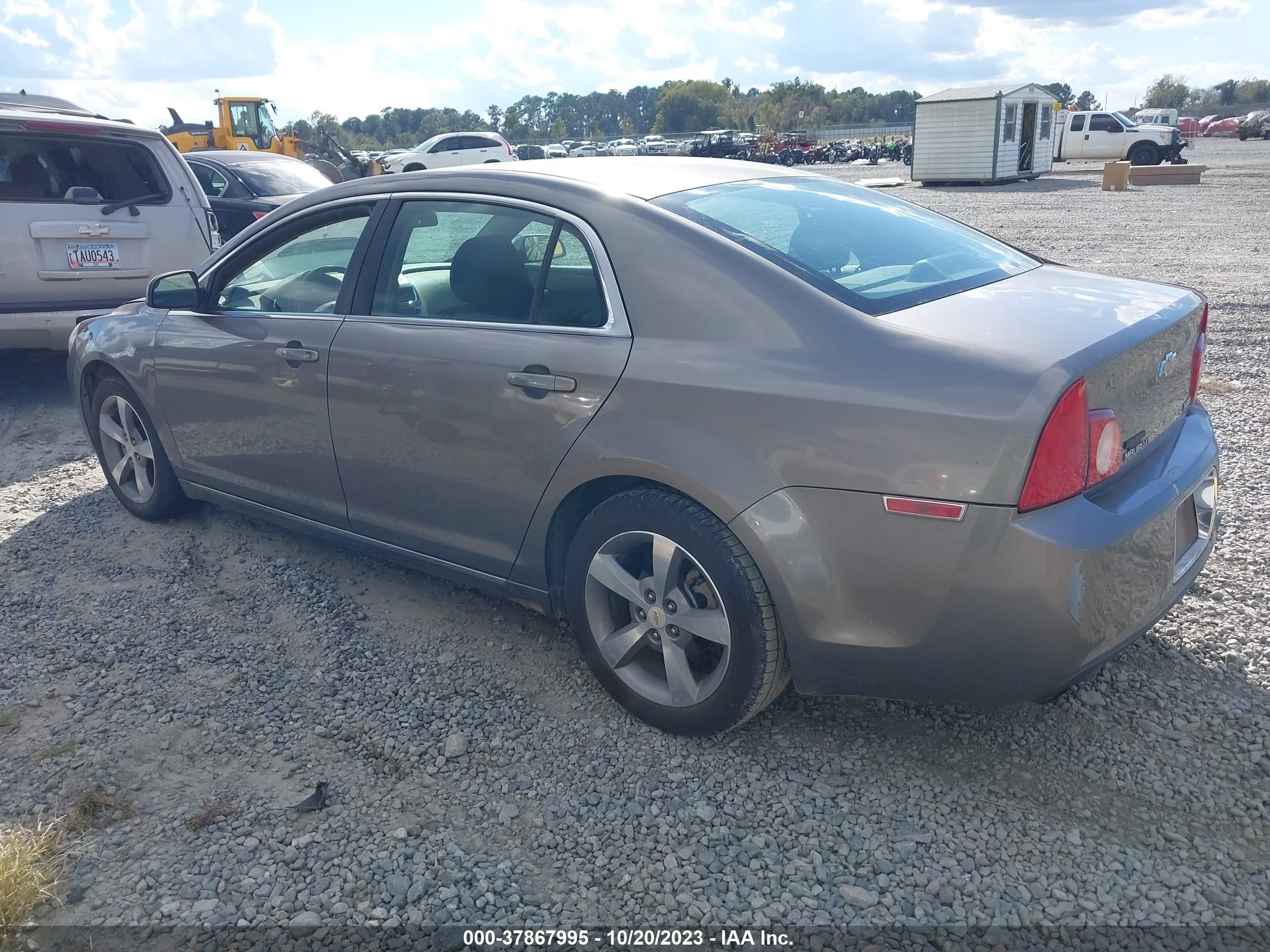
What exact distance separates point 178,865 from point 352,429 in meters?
1.58

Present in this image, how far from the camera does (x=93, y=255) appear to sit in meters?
6.55

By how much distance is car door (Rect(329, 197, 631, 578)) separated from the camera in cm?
304

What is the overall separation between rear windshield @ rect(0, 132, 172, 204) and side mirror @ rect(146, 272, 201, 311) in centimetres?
280

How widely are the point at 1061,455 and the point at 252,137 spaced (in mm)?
27329

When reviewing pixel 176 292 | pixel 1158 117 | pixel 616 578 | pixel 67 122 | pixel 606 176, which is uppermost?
pixel 67 122

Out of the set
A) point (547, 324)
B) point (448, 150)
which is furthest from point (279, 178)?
point (448, 150)

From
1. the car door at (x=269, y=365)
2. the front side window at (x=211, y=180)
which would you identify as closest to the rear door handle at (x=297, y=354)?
the car door at (x=269, y=365)

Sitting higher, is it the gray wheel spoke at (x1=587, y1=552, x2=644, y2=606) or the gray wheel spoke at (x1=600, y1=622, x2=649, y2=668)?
the gray wheel spoke at (x1=587, y1=552, x2=644, y2=606)

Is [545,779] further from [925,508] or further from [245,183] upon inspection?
[245,183]

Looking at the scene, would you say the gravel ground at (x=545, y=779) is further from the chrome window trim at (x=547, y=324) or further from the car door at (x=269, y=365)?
the chrome window trim at (x=547, y=324)

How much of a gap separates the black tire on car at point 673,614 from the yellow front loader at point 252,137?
22.7 metres

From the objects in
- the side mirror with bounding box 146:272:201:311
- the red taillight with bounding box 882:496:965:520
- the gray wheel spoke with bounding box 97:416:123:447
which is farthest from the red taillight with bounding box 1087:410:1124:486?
the gray wheel spoke with bounding box 97:416:123:447

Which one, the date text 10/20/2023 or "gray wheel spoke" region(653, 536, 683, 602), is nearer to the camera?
the date text 10/20/2023

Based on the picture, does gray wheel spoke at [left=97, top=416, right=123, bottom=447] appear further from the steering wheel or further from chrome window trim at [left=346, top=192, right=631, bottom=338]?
chrome window trim at [left=346, top=192, right=631, bottom=338]
